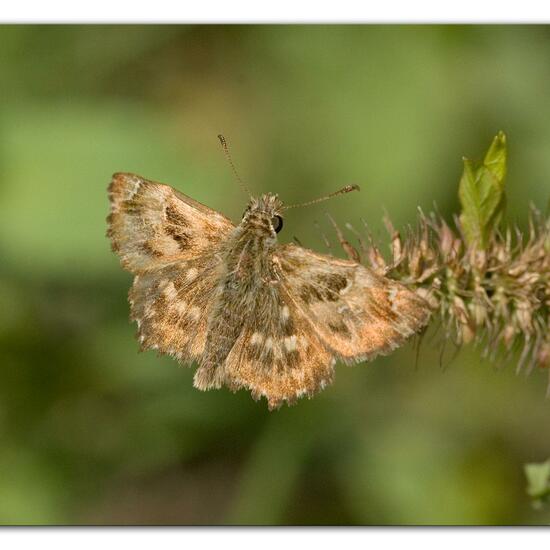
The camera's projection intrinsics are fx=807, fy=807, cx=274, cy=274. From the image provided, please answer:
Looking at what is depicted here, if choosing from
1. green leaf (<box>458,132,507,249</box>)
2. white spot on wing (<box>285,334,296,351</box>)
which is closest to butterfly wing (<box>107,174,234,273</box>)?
white spot on wing (<box>285,334,296,351</box>)

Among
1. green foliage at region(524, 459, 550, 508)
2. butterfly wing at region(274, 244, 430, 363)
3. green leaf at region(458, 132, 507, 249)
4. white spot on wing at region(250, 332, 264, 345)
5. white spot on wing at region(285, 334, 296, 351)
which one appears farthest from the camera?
green foliage at region(524, 459, 550, 508)

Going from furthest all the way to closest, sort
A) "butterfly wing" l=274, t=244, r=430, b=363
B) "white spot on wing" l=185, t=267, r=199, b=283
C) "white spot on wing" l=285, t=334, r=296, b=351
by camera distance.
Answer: "white spot on wing" l=185, t=267, r=199, b=283
"white spot on wing" l=285, t=334, r=296, b=351
"butterfly wing" l=274, t=244, r=430, b=363

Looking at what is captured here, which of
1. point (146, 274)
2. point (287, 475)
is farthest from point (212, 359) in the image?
point (287, 475)

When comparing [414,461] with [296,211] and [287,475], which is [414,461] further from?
[296,211]

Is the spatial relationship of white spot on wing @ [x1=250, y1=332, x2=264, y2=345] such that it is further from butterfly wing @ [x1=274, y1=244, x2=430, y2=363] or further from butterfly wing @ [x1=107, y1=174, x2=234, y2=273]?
butterfly wing @ [x1=107, y1=174, x2=234, y2=273]

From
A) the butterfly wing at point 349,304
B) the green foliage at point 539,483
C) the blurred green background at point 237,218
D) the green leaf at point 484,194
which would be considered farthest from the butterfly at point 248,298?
the blurred green background at point 237,218

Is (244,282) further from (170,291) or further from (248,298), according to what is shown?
(170,291)

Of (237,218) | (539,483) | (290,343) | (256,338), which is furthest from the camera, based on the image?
(237,218)

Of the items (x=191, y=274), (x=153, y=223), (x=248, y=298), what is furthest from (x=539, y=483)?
(x=153, y=223)
